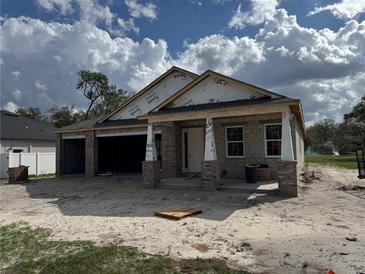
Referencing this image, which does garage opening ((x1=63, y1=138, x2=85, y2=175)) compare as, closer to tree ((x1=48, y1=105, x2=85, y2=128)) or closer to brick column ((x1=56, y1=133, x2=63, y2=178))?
brick column ((x1=56, y1=133, x2=63, y2=178))

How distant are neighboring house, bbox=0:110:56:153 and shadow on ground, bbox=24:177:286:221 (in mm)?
13832

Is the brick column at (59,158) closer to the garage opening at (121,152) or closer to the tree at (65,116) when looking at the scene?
the garage opening at (121,152)

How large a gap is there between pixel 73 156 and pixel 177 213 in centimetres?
1578

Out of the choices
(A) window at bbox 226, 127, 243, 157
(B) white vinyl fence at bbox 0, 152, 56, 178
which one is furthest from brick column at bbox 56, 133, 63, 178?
(A) window at bbox 226, 127, 243, 157

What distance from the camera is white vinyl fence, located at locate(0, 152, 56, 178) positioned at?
879 inches

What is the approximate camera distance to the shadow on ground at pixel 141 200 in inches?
360

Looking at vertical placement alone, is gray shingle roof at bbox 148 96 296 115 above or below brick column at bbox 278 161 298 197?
above

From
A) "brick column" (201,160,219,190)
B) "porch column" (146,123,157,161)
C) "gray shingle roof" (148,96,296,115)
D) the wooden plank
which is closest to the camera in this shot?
the wooden plank

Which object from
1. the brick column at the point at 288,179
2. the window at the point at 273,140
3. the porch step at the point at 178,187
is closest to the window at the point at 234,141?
the window at the point at 273,140

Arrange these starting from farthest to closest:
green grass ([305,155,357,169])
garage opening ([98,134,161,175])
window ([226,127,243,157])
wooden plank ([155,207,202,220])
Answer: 1. green grass ([305,155,357,169])
2. garage opening ([98,134,161,175])
3. window ([226,127,243,157])
4. wooden plank ([155,207,202,220])

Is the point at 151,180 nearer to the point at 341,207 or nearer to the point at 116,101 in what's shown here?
the point at 341,207

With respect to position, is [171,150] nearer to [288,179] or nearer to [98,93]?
[288,179]

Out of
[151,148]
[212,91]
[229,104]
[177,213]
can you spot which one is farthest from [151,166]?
[177,213]

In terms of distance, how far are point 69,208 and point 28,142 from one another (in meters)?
20.0
